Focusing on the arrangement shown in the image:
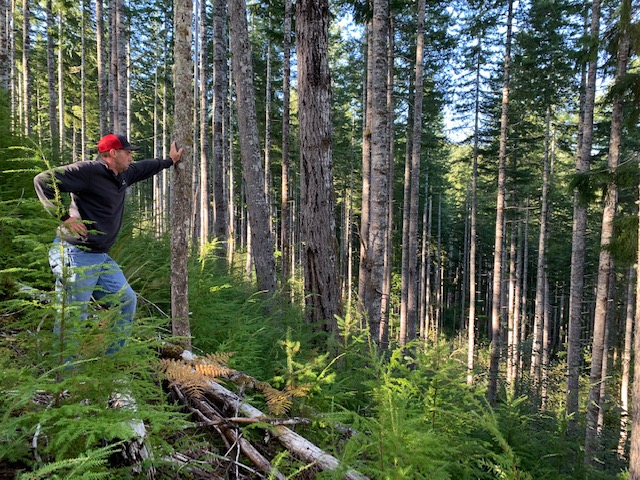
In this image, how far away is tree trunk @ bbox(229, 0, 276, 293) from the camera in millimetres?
6828

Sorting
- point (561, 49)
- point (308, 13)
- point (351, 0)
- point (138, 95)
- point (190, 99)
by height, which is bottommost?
point (190, 99)

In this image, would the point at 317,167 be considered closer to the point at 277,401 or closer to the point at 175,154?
the point at 175,154

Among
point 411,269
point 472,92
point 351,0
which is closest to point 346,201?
point 472,92

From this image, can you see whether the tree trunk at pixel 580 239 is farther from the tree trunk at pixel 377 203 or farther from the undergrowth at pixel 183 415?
the undergrowth at pixel 183 415

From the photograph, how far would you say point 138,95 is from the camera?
2936 cm

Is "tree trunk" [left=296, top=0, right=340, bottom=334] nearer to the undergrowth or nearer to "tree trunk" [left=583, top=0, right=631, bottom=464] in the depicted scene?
the undergrowth

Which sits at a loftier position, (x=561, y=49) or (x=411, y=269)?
(x=561, y=49)

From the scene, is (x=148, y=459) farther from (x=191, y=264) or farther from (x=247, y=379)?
(x=191, y=264)

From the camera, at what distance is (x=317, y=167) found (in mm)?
4887

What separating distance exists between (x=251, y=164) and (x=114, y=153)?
3835mm

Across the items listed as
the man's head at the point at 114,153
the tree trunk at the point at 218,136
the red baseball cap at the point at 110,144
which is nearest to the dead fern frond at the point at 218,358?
the man's head at the point at 114,153

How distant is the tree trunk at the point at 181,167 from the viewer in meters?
3.37

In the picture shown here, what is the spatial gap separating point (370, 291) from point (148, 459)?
4.74 metres

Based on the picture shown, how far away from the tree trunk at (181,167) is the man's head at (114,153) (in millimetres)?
405
